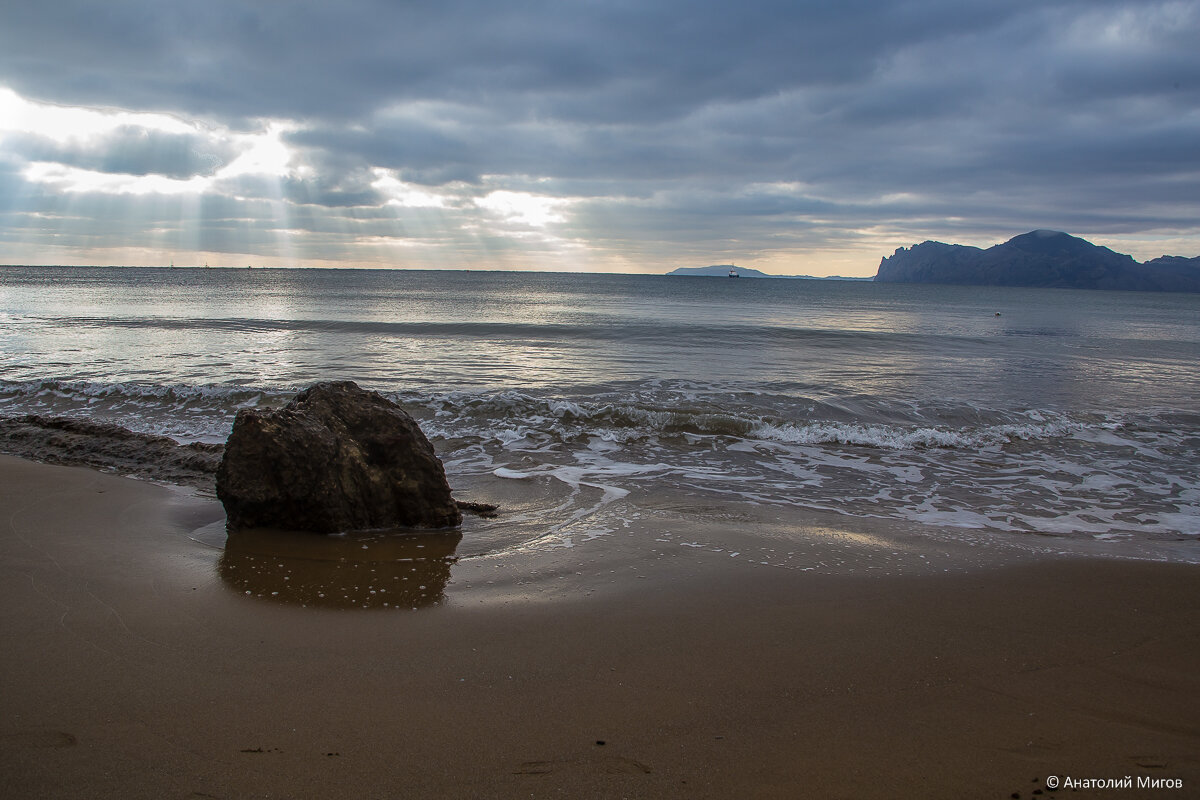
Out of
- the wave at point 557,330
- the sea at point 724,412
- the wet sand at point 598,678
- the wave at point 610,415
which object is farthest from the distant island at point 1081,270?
the wet sand at point 598,678

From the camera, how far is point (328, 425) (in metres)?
5.07

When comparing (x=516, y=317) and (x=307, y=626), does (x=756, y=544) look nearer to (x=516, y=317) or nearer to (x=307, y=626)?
(x=307, y=626)

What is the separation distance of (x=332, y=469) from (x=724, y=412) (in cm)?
667

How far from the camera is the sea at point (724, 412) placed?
249 inches

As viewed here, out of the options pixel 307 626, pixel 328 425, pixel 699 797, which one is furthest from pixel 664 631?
pixel 328 425

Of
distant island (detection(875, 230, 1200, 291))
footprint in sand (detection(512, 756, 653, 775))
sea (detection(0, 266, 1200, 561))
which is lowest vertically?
footprint in sand (detection(512, 756, 653, 775))

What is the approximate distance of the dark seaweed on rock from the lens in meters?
6.16

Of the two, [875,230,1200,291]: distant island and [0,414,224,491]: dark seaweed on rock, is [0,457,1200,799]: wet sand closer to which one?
[0,414,224,491]: dark seaweed on rock

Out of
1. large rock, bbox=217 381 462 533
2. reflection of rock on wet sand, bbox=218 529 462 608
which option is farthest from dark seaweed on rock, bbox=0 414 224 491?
reflection of rock on wet sand, bbox=218 529 462 608

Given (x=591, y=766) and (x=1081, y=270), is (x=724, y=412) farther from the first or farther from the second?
(x=1081, y=270)

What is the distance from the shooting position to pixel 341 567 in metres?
4.13

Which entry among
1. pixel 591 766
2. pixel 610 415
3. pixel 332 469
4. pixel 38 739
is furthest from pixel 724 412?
pixel 38 739

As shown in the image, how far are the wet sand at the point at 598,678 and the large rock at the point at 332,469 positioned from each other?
1.66ft

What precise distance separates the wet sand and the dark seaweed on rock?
162 cm
